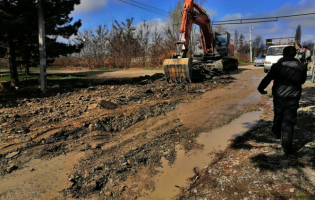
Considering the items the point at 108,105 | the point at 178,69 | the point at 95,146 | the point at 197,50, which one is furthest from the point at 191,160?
the point at 197,50

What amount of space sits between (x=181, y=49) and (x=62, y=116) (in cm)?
713

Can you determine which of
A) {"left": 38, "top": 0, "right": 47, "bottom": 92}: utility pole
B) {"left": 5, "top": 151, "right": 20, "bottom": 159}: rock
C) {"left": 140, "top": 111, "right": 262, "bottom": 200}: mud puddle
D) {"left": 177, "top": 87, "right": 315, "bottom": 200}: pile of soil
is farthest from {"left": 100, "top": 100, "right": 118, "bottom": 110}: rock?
{"left": 38, "top": 0, "right": 47, "bottom": 92}: utility pole

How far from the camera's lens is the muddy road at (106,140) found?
3383mm

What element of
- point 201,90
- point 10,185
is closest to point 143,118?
point 10,185

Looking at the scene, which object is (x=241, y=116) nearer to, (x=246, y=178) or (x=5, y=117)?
(x=246, y=178)

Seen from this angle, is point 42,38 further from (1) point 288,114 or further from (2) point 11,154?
(1) point 288,114

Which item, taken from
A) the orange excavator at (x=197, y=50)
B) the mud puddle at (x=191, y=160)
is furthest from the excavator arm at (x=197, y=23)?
the mud puddle at (x=191, y=160)

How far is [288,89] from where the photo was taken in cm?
379

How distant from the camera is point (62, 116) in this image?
21.7 ft

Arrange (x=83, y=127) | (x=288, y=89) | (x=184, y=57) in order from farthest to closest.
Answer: (x=184, y=57) < (x=83, y=127) < (x=288, y=89)

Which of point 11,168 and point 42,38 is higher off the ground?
point 42,38

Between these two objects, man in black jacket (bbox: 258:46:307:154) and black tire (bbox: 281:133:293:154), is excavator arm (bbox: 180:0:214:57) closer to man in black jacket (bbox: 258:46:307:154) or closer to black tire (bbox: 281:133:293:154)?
man in black jacket (bbox: 258:46:307:154)

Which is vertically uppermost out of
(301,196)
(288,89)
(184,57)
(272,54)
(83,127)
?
(272,54)

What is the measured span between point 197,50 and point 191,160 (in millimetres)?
14602
